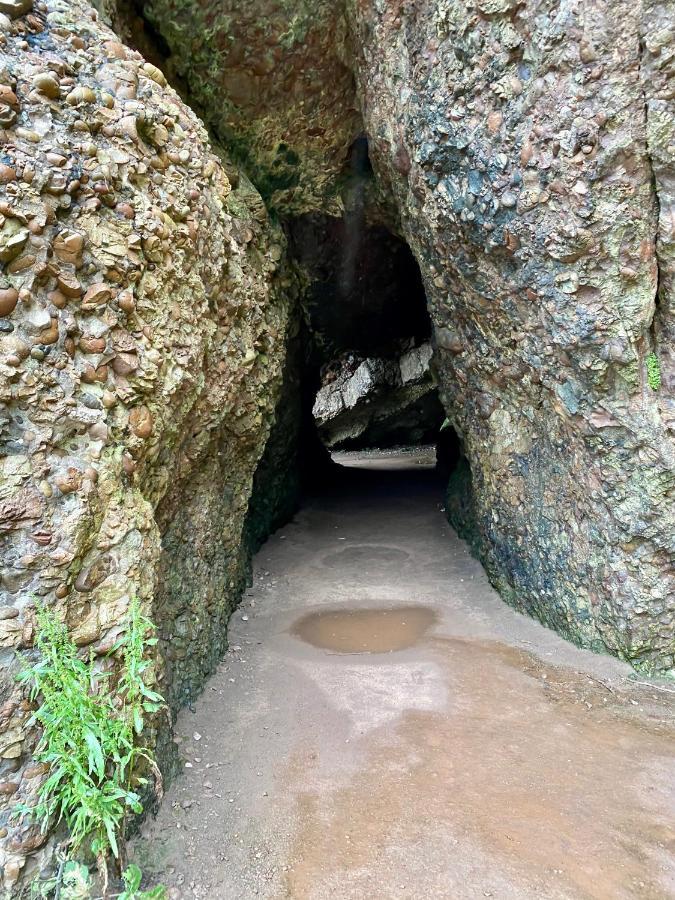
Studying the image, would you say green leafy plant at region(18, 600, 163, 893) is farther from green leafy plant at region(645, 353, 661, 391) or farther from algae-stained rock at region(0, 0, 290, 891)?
green leafy plant at region(645, 353, 661, 391)

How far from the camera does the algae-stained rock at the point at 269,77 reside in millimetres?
5602

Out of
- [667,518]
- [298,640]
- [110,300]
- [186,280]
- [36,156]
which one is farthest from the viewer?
[298,640]

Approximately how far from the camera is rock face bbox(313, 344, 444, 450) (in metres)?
16.4

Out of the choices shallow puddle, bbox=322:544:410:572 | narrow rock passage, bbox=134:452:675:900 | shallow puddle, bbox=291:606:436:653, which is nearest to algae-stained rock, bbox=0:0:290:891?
narrow rock passage, bbox=134:452:675:900

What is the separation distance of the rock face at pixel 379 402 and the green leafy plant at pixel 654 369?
1058 cm

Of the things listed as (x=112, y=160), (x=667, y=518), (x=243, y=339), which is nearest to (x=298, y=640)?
(x=243, y=339)

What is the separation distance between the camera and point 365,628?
5719 millimetres

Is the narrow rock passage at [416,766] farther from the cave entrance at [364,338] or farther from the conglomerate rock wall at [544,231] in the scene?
the cave entrance at [364,338]

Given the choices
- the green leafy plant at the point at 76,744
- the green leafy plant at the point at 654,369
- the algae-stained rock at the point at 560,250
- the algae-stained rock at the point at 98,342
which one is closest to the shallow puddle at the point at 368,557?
the algae-stained rock at the point at 560,250

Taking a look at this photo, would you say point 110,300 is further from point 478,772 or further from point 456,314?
point 456,314

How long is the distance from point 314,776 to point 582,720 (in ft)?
6.72

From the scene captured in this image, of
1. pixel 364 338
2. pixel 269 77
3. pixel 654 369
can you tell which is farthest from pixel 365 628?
pixel 364 338

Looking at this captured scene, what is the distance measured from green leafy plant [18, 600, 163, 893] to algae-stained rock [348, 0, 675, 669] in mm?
3967

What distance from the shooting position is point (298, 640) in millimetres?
5465
